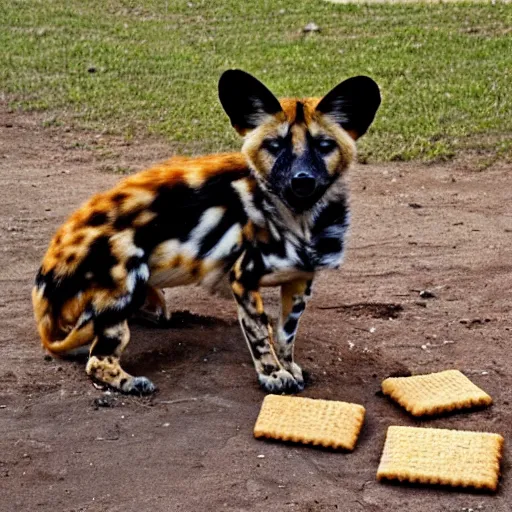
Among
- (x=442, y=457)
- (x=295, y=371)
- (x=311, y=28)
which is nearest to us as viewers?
(x=442, y=457)

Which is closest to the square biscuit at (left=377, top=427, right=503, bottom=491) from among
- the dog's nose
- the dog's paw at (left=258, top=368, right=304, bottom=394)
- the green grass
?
the dog's paw at (left=258, top=368, right=304, bottom=394)

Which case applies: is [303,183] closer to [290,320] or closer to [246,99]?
[246,99]

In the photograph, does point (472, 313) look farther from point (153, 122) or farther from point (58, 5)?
point (58, 5)

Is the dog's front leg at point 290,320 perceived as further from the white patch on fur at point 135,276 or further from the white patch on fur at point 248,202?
the white patch on fur at point 135,276

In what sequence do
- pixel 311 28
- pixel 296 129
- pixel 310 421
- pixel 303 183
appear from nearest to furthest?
1. pixel 310 421
2. pixel 303 183
3. pixel 296 129
4. pixel 311 28

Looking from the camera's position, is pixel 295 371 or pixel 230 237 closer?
pixel 230 237

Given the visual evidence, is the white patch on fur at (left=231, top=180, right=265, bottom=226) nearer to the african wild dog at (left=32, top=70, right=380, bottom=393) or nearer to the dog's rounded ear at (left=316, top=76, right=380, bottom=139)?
the african wild dog at (left=32, top=70, right=380, bottom=393)

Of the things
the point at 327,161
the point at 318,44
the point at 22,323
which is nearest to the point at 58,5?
the point at 318,44

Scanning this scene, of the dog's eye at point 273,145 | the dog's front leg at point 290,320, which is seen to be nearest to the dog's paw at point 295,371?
the dog's front leg at point 290,320

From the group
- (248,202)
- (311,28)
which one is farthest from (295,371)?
(311,28)
